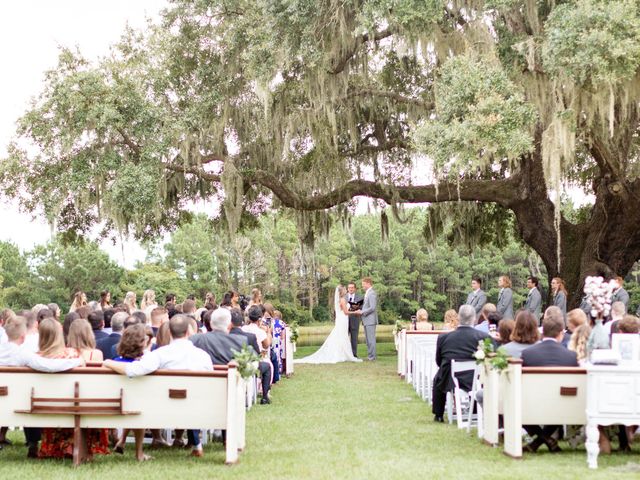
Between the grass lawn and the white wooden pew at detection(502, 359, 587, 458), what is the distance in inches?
11.9

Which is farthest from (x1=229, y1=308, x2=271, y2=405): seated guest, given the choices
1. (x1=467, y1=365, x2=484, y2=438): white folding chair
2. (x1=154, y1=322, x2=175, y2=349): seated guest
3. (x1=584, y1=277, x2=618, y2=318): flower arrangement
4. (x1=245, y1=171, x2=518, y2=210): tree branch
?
(x1=245, y1=171, x2=518, y2=210): tree branch

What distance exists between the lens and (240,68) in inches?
736

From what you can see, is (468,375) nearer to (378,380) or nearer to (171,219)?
(378,380)

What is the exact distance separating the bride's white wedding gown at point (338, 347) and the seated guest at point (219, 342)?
32.2 ft

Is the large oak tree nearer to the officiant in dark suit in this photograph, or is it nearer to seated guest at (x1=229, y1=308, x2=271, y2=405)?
the officiant in dark suit

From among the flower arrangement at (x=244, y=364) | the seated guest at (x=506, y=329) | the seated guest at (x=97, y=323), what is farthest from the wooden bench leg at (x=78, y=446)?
the seated guest at (x=506, y=329)

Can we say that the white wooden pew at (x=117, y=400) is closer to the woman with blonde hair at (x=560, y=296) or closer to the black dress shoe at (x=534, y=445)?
the black dress shoe at (x=534, y=445)

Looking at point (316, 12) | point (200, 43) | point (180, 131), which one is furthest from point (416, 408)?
point (200, 43)

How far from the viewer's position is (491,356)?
823cm

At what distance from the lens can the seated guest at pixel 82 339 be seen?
26.1 ft

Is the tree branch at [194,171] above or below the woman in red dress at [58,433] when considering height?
above

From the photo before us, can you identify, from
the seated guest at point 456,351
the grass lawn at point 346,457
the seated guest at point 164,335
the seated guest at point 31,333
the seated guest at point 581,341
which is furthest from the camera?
the seated guest at point 456,351

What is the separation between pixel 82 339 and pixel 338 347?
11.3m

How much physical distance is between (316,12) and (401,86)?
409cm
